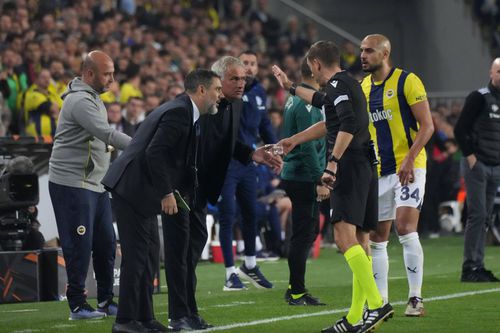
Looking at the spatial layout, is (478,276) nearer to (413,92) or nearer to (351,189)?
(413,92)

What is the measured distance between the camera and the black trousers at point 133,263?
29.2 feet

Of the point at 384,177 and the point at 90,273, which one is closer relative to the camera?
the point at 384,177

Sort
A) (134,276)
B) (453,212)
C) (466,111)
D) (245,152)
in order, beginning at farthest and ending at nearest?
(453,212) < (466,111) < (245,152) < (134,276)

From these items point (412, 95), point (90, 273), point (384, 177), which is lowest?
point (90, 273)

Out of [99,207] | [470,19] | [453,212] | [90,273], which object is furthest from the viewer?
[470,19]

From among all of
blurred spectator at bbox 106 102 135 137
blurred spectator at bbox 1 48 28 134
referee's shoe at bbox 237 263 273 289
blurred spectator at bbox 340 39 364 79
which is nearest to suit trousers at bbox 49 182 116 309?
referee's shoe at bbox 237 263 273 289

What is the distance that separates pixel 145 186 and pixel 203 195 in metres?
0.83

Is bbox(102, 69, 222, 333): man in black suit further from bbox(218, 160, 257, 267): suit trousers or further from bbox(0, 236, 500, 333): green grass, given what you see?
bbox(218, 160, 257, 267): suit trousers

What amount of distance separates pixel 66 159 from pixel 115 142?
609 millimetres

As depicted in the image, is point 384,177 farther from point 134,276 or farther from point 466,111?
point 466,111

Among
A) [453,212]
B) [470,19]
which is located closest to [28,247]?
[453,212]

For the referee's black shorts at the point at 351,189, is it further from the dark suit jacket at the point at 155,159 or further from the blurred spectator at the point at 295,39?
the blurred spectator at the point at 295,39

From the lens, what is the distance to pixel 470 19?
99.8 ft

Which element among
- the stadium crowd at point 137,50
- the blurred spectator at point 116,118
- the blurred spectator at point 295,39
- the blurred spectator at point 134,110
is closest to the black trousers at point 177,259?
the stadium crowd at point 137,50
